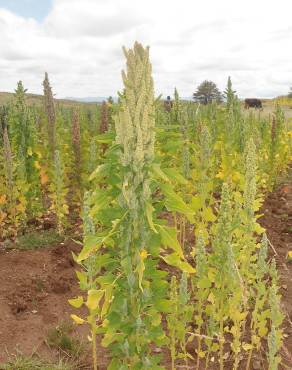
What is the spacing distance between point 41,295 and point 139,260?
3.46 m

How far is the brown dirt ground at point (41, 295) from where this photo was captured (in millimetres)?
4901

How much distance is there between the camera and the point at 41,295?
19.6 feet

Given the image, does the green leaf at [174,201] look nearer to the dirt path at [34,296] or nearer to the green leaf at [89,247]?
the green leaf at [89,247]

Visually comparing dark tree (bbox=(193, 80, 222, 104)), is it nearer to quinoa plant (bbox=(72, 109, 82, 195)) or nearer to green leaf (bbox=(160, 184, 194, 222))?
quinoa plant (bbox=(72, 109, 82, 195))

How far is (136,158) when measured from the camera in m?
2.74

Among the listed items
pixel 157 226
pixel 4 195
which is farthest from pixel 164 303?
pixel 4 195

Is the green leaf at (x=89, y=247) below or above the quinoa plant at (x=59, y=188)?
above

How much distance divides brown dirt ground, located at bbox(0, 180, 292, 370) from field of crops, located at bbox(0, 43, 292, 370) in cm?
2

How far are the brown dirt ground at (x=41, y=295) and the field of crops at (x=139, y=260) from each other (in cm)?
2

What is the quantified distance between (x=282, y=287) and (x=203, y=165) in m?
2.12

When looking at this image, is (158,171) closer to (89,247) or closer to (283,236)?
(89,247)

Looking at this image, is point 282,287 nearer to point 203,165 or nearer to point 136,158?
point 203,165

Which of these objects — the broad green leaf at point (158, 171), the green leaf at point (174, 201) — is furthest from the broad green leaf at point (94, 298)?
the broad green leaf at point (158, 171)

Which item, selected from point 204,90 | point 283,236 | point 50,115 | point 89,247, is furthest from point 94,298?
point 204,90
